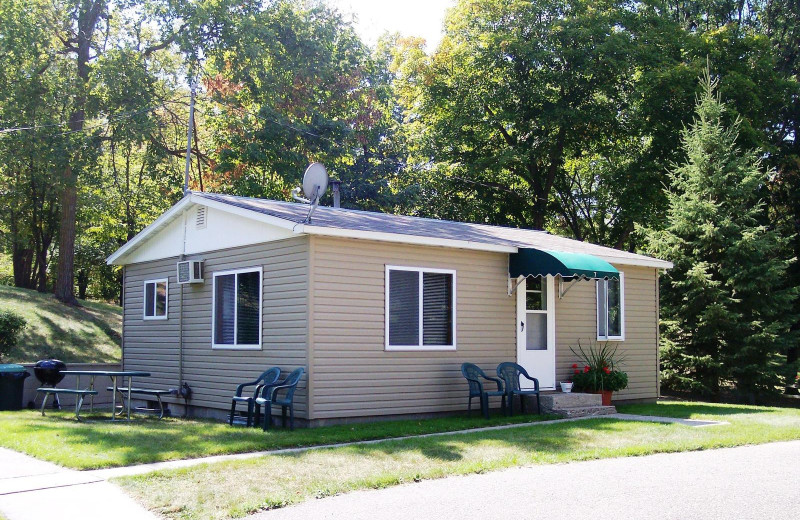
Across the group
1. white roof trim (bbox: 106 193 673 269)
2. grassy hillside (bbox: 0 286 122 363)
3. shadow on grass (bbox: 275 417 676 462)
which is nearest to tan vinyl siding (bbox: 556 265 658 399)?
white roof trim (bbox: 106 193 673 269)

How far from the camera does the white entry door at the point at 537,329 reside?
13.9 m

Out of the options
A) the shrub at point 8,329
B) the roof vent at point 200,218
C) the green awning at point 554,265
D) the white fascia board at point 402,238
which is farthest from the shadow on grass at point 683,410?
the shrub at point 8,329

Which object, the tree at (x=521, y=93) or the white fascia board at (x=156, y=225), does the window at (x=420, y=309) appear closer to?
the white fascia board at (x=156, y=225)

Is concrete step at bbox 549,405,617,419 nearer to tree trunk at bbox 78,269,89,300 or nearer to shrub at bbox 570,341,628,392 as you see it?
shrub at bbox 570,341,628,392

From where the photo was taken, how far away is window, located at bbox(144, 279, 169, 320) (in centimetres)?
1514

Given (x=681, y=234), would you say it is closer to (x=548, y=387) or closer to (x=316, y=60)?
(x=548, y=387)

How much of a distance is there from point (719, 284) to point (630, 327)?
379 centimetres

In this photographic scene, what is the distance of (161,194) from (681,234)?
58.4ft

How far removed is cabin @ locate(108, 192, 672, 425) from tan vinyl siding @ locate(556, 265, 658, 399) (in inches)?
1.3

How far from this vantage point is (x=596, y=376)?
46.3 ft

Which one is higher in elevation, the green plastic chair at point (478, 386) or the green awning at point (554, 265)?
the green awning at point (554, 265)

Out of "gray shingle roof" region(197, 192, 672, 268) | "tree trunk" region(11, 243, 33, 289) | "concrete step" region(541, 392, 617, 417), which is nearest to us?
"gray shingle roof" region(197, 192, 672, 268)

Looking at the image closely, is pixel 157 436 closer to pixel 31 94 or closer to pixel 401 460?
pixel 401 460

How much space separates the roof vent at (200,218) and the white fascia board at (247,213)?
0.65 ft
